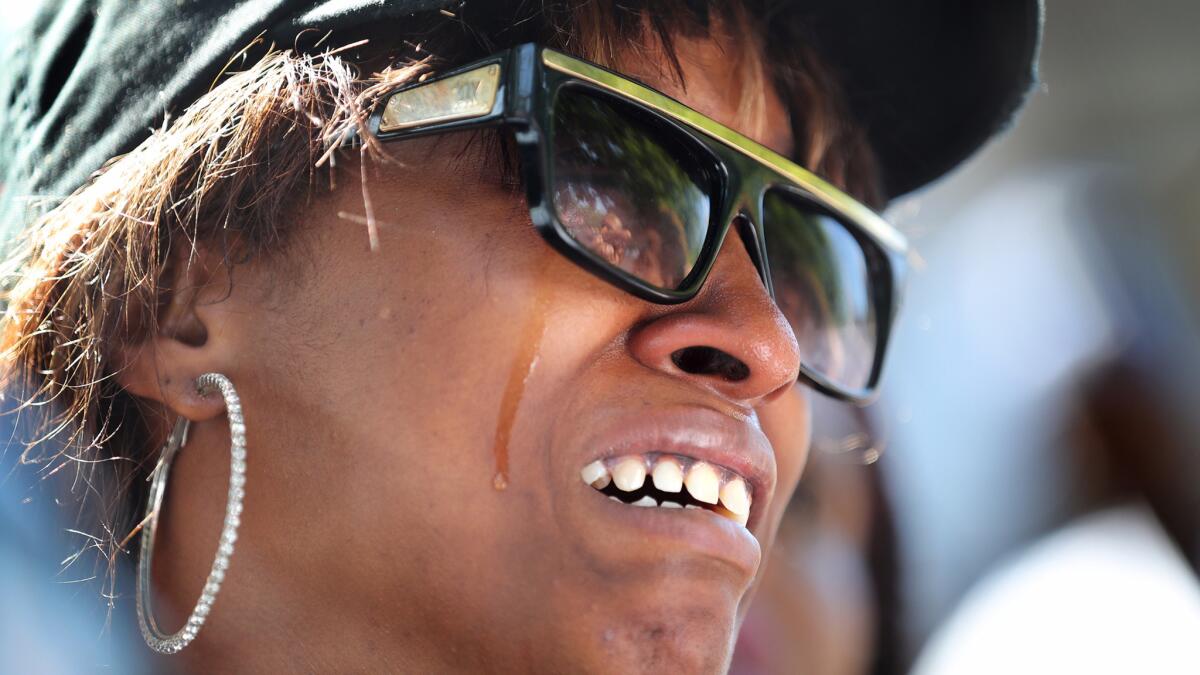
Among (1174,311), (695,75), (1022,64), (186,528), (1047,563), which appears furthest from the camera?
(1174,311)

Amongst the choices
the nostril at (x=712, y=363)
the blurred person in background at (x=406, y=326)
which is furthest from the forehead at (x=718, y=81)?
the nostril at (x=712, y=363)

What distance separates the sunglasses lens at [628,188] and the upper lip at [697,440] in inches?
6.8

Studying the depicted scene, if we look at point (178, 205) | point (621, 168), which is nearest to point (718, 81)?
→ point (621, 168)

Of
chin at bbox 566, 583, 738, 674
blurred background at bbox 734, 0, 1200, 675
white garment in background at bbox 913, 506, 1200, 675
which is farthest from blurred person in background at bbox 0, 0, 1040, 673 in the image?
white garment in background at bbox 913, 506, 1200, 675

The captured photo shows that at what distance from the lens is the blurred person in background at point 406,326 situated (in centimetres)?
138

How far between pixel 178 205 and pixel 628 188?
2.02 feet

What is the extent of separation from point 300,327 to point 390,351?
139 millimetres

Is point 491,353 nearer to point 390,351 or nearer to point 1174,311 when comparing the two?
point 390,351

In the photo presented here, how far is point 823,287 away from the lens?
1891mm

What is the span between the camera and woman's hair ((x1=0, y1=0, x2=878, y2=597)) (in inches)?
58.7

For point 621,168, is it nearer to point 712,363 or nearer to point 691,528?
point 712,363

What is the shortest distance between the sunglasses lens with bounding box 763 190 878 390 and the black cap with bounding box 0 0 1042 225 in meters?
0.34

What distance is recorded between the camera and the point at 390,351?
1.42 meters

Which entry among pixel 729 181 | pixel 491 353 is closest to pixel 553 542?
pixel 491 353
